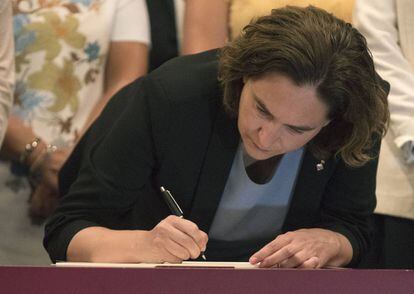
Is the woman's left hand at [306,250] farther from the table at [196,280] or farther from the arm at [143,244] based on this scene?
the table at [196,280]

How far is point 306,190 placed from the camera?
178 centimetres

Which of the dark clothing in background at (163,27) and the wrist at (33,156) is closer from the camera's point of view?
the wrist at (33,156)

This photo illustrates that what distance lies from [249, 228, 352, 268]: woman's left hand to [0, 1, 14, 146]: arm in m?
0.69

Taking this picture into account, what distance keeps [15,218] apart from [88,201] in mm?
452

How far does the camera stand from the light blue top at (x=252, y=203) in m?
1.77

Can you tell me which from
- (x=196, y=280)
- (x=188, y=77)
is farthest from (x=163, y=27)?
(x=196, y=280)

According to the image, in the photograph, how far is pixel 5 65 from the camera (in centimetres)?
195

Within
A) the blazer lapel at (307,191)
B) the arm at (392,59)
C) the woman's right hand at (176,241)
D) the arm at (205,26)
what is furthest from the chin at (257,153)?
the arm at (205,26)

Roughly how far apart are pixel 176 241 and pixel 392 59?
787mm

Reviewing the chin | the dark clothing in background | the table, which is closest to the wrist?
the dark clothing in background

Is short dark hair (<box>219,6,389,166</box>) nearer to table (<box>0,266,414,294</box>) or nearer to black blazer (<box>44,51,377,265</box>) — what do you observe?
black blazer (<box>44,51,377,265</box>)

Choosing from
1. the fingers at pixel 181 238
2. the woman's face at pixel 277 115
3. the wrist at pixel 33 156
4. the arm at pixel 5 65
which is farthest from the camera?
the wrist at pixel 33 156

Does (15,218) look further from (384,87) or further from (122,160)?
(384,87)

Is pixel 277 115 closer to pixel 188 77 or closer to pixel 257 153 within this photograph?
pixel 257 153
